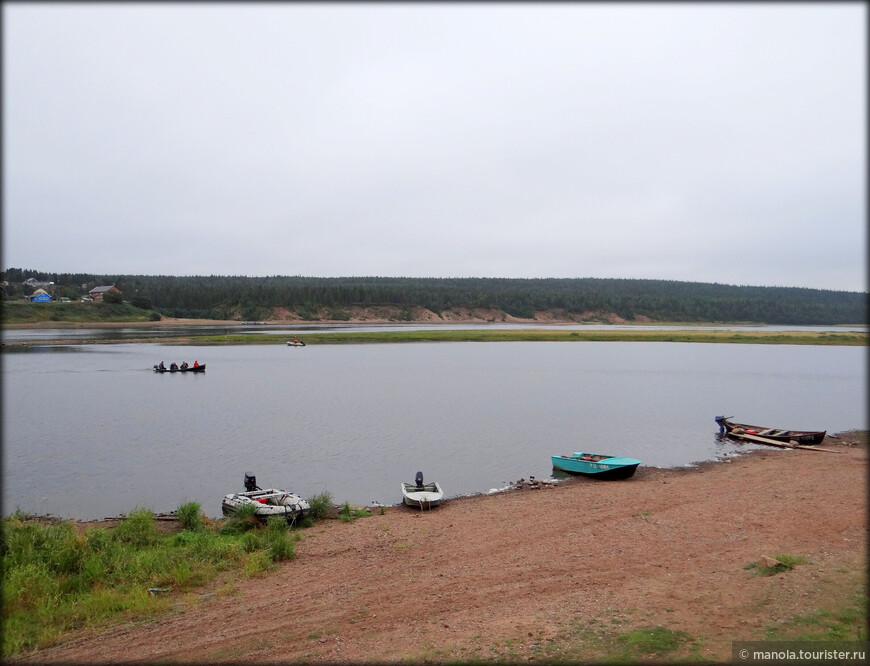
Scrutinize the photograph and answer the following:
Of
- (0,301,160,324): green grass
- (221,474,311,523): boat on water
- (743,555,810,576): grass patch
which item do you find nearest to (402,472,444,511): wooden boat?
(221,474,311,523): boat on water

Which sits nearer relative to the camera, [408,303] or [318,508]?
[318,508]

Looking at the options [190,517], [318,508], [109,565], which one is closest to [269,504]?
[318,508]

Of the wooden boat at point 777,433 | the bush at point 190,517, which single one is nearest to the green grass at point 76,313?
the bush at point 190,517

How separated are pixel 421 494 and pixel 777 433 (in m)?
19.3

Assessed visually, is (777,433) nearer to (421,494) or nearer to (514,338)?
(421,494)

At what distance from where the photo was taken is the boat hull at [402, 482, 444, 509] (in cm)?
1844

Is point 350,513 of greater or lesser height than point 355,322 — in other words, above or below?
below

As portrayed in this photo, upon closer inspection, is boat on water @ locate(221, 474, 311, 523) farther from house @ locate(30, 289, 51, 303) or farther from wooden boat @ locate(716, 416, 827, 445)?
house @ locate(30, 289, 51, 303)

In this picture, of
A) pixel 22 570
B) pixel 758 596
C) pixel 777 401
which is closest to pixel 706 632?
pixel 758 596

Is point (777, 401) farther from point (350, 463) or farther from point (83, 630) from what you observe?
point (83, 630)

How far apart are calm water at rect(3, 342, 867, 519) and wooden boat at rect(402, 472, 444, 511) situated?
1.02 metres

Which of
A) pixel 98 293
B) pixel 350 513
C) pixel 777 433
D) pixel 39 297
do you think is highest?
pixel 98 293

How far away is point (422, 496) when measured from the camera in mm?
18656

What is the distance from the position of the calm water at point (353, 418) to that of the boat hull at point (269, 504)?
1.36 m
